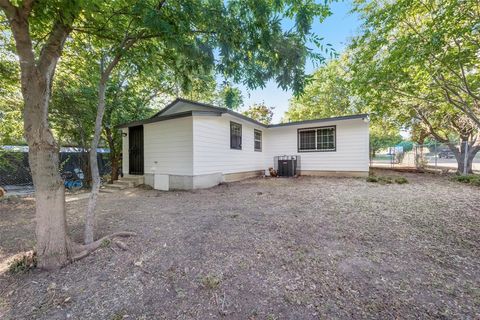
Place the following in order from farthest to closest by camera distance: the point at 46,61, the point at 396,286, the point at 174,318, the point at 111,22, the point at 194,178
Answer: the point at 194,178
the point at 111,22
the point at 46,61
the point at 396,286
the point at 174,318

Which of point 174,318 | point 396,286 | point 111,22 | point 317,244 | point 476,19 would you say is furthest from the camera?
point 476,19

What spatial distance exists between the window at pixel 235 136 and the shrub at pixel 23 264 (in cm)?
680

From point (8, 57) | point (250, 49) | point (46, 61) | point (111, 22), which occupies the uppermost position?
point (8, 57)

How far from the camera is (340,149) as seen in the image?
9414 millimetres

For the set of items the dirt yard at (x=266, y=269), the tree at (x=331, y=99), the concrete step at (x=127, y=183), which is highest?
the tree at (x=331, y=99)

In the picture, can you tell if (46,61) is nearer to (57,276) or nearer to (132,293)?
(57,276)

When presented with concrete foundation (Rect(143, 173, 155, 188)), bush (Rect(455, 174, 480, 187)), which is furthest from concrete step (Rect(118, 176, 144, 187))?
bush (Rect(455, 174, 480, 187))

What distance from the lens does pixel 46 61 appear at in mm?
2400

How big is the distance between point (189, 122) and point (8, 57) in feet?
17.6

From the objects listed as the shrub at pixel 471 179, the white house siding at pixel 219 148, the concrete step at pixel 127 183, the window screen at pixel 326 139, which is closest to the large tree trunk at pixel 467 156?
the shrub at pixel 471 179

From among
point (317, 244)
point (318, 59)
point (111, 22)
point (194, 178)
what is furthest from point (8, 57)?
point (317, 244)

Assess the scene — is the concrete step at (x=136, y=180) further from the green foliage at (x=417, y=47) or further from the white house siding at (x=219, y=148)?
the green foliage at (x=417, y=47)

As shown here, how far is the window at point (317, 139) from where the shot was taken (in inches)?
381

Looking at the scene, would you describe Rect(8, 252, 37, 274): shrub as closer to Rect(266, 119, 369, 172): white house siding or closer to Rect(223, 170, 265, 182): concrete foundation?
Rect(223, 170, 265, 182): concrete foundation
